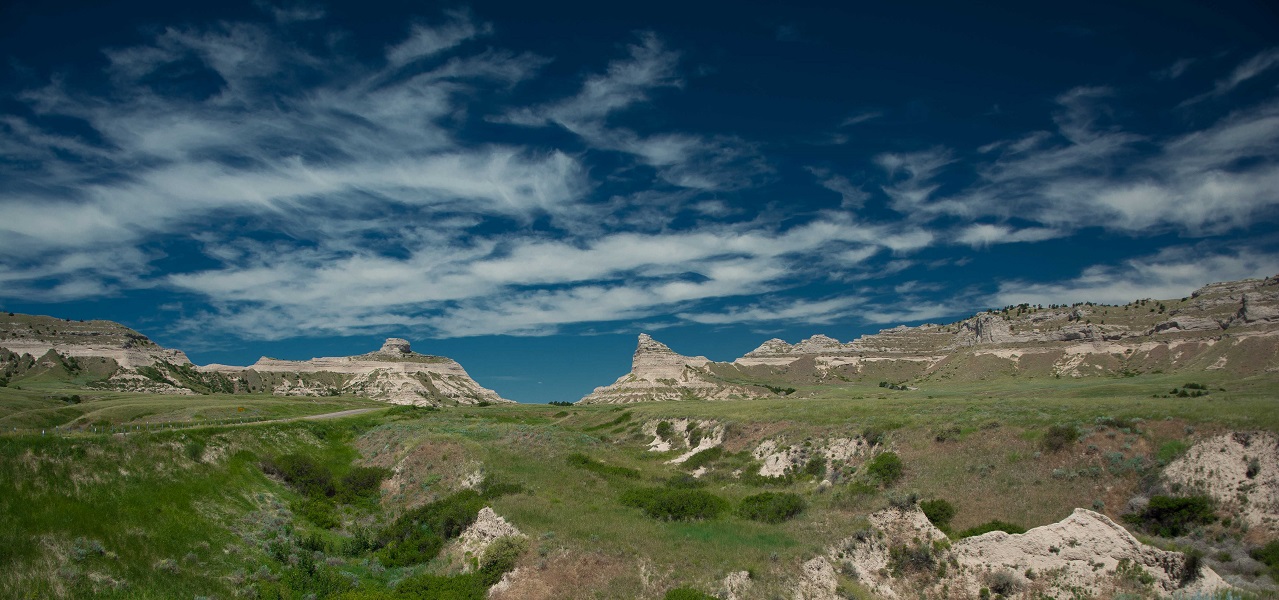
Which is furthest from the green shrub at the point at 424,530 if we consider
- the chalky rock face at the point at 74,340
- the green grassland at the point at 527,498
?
the chalky rock face at the point at 74,340

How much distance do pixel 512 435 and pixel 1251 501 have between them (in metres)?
54.8

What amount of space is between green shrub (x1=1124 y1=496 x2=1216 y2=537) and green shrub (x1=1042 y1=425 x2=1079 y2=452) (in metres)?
7.22

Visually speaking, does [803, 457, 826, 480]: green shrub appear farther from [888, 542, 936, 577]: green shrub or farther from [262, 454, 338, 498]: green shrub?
[262, 454, 338, 498]: green shrub

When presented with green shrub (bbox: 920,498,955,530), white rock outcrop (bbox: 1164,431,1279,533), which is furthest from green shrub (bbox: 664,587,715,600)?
white rock outcrop (bbox: 1164,431,1279,533)

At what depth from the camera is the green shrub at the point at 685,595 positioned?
23112 millimetres

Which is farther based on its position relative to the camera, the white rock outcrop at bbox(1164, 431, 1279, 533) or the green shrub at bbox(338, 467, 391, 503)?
the green shrub at bbox(338, 467, 391, 503)

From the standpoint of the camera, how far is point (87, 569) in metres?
20.7

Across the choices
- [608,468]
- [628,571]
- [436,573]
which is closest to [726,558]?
[628,571]

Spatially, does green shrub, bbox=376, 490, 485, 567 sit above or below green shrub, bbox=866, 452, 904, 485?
below

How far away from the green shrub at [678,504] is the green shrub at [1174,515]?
859 inches

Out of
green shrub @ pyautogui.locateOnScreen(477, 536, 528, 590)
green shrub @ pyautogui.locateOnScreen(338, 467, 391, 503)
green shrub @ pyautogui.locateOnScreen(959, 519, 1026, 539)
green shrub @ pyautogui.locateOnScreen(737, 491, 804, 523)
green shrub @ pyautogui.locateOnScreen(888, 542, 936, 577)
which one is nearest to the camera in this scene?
green shrub @ pyautogui.locateOnScreen(888, 542, 936, 577)

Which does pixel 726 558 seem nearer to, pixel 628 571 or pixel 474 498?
pixel 628 571

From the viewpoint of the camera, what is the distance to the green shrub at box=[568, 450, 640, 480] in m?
47.3

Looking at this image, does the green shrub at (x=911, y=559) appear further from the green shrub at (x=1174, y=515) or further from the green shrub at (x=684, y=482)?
the green shrub at (x=684, y=482)
